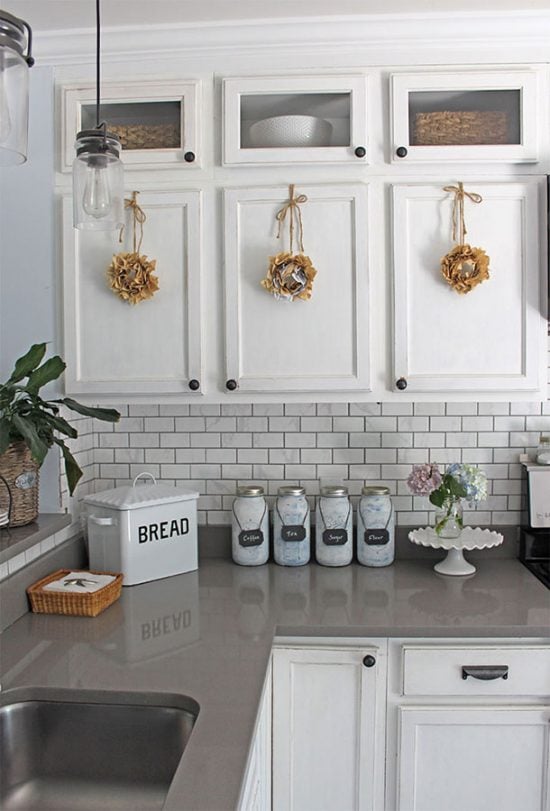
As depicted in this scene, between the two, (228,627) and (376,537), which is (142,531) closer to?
(228,627)

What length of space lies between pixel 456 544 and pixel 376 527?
0.25 metres

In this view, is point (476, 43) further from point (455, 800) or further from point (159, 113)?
point (455, 800)

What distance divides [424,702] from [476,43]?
71.9 inches

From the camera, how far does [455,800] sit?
1.86m

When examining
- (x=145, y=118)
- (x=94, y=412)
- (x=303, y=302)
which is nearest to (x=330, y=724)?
A: (x=94, y=412)

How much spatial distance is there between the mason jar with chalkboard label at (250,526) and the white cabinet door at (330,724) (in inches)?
20.4

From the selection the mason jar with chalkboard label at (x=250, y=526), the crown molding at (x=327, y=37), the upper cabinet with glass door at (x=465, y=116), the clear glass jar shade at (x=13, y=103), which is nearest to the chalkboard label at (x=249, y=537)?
the mason jar with chalkboard label at (x=250, y=526)

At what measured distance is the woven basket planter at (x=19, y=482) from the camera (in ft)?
6.29

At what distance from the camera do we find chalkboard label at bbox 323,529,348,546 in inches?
91.1

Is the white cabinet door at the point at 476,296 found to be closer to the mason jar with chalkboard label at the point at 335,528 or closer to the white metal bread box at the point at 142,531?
the mason jar with chalkboard label at the point at 335,528

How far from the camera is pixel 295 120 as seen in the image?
2.11 m

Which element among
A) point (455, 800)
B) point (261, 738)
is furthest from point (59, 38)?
point (455, 800)

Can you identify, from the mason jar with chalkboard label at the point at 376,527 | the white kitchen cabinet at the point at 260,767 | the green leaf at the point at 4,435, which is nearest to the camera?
the white kitchen cabinet at the point at 260,767

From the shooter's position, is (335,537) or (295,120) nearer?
(295,120)
